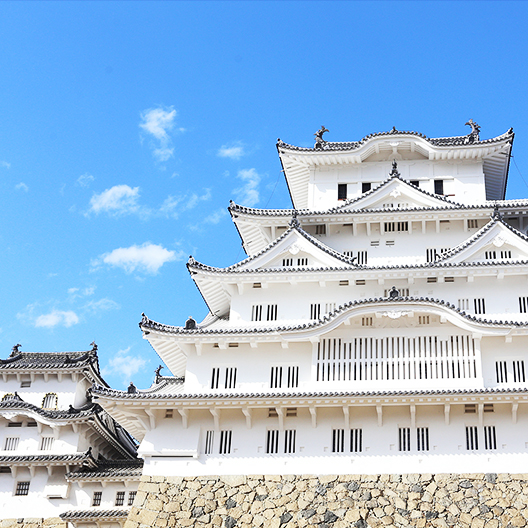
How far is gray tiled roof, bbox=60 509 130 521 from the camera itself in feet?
84.0

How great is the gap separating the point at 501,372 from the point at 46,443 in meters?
16.4

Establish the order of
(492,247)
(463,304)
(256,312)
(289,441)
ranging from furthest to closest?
(256,312), (492,247), (463,304), (289,441)

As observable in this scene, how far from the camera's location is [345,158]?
28.1 metres

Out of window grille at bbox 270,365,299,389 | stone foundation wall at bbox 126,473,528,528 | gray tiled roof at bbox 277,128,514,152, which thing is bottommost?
stone foundation wall at bbox 126,473,528,528

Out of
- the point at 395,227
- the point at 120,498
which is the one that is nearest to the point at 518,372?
the point at 395,227

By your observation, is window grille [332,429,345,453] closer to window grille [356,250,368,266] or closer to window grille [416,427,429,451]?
window grille [416,427,429,451]

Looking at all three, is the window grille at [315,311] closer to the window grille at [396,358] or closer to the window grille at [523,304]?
the window grille at [396,358]

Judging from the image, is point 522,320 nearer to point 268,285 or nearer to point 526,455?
point 526,455

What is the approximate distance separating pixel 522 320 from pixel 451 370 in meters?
2.84

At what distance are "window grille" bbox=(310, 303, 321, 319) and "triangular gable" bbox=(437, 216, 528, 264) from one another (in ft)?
12.8

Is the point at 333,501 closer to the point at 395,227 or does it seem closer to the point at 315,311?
the point at 315,311

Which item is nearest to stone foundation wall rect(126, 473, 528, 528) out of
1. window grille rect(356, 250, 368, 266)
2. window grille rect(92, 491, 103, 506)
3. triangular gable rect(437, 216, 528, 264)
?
window grille rect(92, 491, 103, 506)

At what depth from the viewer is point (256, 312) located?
80.7ft

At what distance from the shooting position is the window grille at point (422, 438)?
20703 millimetres
